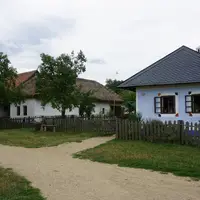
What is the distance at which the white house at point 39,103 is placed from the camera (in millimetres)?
29625

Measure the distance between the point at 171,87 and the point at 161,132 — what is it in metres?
5.29

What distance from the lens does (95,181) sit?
651 centimetres

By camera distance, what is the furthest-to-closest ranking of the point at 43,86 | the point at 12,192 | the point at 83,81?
the point at 83,81, the point at 43,86, the point at 12,192

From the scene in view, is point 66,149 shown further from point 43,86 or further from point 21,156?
point 43,86

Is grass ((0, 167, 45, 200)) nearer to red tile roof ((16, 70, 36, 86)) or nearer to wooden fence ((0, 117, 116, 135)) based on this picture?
wooden fence ((0, 117, 116, 135))

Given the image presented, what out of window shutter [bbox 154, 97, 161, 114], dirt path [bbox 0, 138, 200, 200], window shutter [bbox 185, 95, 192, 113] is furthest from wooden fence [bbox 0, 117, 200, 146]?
dirt path [bbox 0, 138, 200, 200]

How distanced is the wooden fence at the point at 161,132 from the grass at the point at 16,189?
776 cm

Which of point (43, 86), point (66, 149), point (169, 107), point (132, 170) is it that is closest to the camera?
point (132, 170)

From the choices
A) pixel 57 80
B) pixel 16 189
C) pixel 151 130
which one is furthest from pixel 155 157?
pixel 57 80

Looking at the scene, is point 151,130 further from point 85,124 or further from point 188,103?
point 85,124

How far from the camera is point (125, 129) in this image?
47.0 feet

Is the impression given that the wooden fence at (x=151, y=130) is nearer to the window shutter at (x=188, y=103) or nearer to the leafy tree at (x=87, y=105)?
the window shutter at (x=188, y=103)

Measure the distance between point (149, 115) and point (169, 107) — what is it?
143cm

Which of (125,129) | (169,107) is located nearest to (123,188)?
(125,129)
